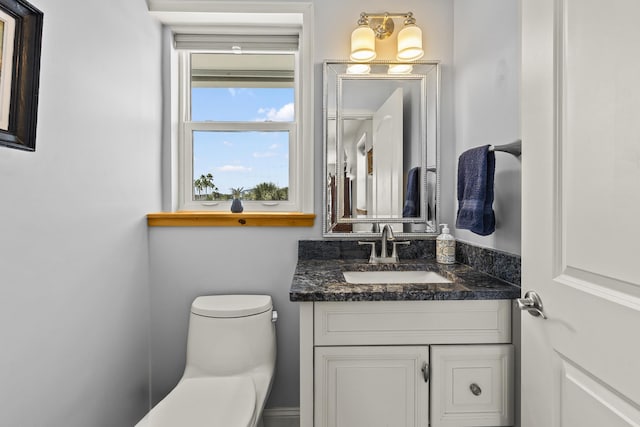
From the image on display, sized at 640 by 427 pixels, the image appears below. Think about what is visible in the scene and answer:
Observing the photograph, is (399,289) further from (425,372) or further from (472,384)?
(472,384)

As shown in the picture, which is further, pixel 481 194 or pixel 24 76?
pixel 481 194

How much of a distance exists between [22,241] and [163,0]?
133 centimetres

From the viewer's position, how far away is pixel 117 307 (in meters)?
1.41

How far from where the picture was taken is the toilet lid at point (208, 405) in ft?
3.58

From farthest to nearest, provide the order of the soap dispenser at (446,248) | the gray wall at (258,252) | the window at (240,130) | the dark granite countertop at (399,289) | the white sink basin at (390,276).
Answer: the window at (240,130), the gray wall at (258,252), the soap dispenser at (446,248), the white sink basin at (390,276), the dark granite countertop at (399,289)

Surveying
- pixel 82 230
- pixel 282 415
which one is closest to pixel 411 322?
pixel 282 415

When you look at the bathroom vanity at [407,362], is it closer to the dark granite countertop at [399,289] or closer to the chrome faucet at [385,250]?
the dark granite countertop at [399,289]

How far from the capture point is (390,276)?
1.50m

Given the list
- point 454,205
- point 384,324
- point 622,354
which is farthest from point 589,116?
point 454,205

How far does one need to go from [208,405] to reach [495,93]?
154cm

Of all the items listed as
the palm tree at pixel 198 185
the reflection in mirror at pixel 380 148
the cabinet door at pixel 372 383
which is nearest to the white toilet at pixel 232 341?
the cabinet door at pixel 372 383

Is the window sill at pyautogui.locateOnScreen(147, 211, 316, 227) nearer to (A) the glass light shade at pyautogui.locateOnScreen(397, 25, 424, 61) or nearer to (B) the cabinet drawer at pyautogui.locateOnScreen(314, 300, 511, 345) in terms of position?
(B) the cabinet drawer at pyautogui.locateOnScreen(314, 300, 511, 345)

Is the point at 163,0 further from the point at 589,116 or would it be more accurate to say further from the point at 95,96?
the point at 589,116

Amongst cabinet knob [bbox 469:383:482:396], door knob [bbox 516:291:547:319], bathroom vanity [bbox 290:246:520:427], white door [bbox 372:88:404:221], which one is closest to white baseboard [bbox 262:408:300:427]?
bathroom vanity [bbox 290:246:520:427]
